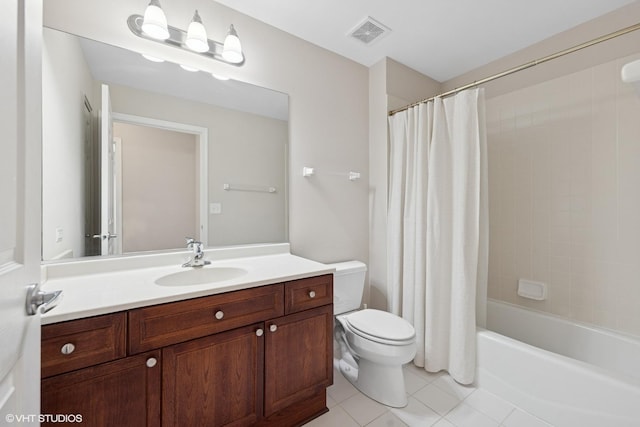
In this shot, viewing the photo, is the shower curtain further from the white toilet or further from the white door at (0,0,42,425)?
the white door at (0,0,42,425)

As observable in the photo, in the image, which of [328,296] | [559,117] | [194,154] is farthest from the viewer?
[559,117]

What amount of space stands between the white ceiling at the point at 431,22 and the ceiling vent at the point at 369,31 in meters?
0.03

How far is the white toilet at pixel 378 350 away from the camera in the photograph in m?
1.47

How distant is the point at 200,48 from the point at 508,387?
8.51 ft

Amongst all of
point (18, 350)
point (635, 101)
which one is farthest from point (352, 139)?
point (18, 350)

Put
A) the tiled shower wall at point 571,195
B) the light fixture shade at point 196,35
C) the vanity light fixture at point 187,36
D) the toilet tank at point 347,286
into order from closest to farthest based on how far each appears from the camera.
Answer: the vanity light fixture at point 187,36 → the light fixture shade at point 196,35 → the tiled shower wall at point 571,195 → the toilet tank at point 347,286

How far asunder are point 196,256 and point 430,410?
61.4 inches

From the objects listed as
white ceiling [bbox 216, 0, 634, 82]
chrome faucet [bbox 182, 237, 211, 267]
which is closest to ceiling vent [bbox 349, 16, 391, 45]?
white ceiling [bbox 216, 0, 634, 82]

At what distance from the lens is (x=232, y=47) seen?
1.53m

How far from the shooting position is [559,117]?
1.92 metres

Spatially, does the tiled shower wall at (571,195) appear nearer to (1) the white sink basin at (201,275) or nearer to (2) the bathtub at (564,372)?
(2) the bathtub at (564,372)

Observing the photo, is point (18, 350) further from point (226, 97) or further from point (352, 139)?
point (352, 139)


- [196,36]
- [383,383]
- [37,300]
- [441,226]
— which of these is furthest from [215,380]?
[196,36]

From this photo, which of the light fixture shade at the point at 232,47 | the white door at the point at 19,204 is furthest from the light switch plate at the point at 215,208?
the white door at the point at 19,204
